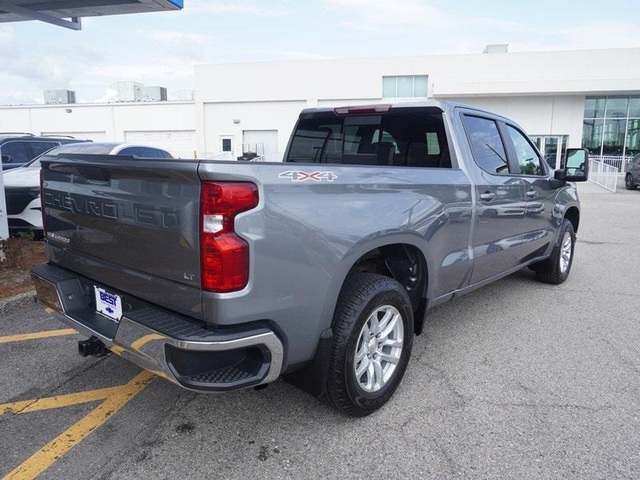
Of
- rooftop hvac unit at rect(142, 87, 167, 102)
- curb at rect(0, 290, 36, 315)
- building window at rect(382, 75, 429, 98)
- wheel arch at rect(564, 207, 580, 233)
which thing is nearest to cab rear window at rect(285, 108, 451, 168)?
wheel arch at rect(564, 207, 580, 233)

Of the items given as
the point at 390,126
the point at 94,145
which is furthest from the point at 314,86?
the point at 390,126

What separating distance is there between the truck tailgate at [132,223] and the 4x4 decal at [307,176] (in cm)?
44

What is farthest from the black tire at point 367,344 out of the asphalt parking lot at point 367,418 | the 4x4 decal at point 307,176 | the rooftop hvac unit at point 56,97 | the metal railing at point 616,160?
the rooftop hvac unit at point 56,97

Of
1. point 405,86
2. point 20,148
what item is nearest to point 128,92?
point 405,86

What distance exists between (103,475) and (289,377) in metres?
1.02

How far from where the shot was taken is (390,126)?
4.12 metres

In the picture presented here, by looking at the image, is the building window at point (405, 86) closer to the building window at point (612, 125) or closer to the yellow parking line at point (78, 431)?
the building window at point (612, 125)

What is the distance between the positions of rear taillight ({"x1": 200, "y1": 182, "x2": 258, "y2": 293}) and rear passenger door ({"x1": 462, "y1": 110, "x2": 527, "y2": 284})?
2.28 metres

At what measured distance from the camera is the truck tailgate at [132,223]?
2.22 m

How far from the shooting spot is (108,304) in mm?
2764

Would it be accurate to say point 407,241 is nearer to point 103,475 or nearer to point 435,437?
point 435,437

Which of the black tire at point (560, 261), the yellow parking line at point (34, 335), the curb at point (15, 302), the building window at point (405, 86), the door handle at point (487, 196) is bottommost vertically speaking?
the yellow parking line at point (34, 335)

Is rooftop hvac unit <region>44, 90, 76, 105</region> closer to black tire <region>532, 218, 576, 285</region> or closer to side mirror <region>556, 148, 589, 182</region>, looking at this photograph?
black tire <region>532, 218, 576, 285</region>

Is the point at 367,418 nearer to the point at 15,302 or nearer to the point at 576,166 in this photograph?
the point at 15,302
